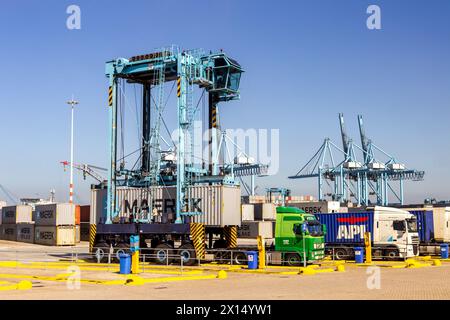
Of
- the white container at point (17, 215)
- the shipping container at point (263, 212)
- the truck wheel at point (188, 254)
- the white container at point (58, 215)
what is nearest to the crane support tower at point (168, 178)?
the truck wheel at point (188, 254)

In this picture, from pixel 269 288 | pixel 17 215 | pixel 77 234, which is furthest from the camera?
pixel 17 215

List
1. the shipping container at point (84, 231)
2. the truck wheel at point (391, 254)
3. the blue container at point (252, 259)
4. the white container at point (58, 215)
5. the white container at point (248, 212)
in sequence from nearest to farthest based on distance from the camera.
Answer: the blue container at point (252, 259) → the truck wheel at point (391, 254) → the white container at point (58, 215) → the shipping container at point (84, 231) → the white container at point (248, 212)

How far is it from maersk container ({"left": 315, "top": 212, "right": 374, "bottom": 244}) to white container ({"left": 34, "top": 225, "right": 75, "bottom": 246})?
3048 cm

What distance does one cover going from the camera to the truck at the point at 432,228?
38.7 m

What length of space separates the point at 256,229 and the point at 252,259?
3782cm

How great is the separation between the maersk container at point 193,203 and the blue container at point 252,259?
148 inches

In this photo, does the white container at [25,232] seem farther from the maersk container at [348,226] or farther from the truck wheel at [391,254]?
the truck wheel at [391,254]

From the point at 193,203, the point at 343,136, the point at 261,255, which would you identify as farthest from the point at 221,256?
the point at 343,136

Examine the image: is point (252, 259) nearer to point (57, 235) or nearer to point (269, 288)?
point (269, 288)

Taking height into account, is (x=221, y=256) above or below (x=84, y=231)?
above

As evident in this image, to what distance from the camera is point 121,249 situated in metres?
31.2

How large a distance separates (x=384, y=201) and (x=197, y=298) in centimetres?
12959

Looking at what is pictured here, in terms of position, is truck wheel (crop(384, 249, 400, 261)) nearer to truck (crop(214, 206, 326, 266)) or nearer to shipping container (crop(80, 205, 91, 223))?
truck (crop(214, 206, 326, 266))
